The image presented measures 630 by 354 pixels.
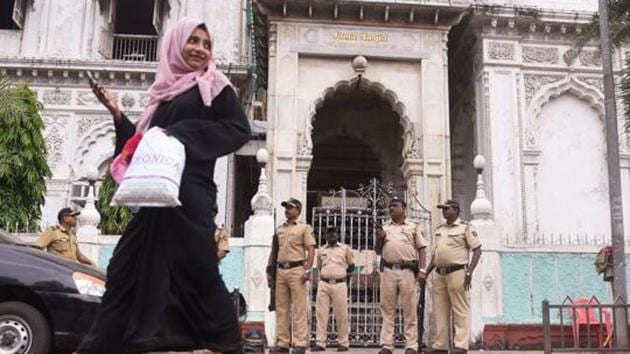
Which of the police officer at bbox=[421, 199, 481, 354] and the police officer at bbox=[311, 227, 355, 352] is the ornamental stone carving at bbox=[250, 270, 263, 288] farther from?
the police officer at bbox=[421, 199, 481, 354]

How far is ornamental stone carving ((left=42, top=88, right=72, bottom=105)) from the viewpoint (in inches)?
664

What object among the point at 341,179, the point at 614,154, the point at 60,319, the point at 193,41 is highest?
the point at 341,179

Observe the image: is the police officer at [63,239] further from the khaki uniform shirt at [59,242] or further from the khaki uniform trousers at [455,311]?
the khaki uniform trousers at [455,311]

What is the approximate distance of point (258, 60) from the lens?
51.3ft

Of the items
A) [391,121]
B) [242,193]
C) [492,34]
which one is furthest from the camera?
[242,193]

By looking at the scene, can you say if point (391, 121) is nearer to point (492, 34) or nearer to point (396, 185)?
point (396, 185)

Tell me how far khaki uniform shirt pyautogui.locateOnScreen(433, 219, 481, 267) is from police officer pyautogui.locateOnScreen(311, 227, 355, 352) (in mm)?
1333

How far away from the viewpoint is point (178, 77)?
314 centimetres

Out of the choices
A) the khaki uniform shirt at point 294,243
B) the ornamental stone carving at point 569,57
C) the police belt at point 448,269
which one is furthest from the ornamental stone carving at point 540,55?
the khaki uniform shirt at point 294,243

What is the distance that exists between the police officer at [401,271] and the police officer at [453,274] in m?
0.21

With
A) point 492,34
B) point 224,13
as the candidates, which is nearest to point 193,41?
point 492,34

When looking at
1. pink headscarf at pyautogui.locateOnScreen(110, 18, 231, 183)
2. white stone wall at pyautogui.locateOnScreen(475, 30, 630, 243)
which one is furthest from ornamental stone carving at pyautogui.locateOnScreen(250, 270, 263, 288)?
pink headscarf at pyautogui.locateOnScreen(110, 18, 231, 183)

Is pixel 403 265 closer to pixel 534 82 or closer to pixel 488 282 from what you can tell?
pixel 488 282

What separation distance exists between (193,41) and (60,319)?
3.19 metres
